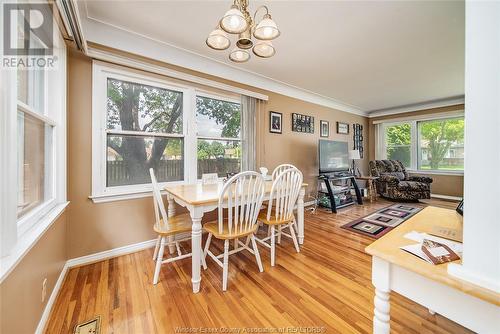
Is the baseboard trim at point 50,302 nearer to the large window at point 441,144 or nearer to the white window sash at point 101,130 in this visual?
the white window sash at point 101,130

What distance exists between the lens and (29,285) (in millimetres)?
1078

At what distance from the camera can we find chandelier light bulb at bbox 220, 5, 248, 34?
127 cm

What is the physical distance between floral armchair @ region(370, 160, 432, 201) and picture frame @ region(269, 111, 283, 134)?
3031 mm

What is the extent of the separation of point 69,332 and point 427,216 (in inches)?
91.8

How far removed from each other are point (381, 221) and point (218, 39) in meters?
3.45

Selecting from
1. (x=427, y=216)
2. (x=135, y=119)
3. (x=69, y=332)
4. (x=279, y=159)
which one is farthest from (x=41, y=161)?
(x=279, y=159)

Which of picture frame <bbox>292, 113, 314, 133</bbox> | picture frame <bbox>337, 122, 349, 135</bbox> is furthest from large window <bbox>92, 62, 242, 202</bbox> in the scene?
picture frame <bbox>337, 122, 349, 135</bbox>

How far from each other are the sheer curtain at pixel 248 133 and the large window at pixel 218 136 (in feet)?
0.28

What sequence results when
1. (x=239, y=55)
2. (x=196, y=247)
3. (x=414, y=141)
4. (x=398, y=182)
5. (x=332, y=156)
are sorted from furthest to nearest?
(x=414, y=141), (x=398, y=182), (x=332, y=156), (x=239, y=55), (x=196, y=247)

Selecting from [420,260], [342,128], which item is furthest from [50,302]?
[342,128]

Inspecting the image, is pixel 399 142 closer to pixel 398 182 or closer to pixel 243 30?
pixel 398 182

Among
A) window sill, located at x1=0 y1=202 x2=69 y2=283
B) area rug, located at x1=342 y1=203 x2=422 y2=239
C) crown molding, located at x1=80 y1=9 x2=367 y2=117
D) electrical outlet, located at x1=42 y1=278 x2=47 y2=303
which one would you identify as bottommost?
area rug, located at x1=342 y1=203 x2=422 y2=239

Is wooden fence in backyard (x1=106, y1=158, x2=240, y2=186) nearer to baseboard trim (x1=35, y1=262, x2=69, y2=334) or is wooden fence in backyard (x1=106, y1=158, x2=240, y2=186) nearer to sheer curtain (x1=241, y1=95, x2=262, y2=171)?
sheer curtain (x1=241, y1=95, x2=262, y2=171)

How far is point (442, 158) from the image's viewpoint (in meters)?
4.86
